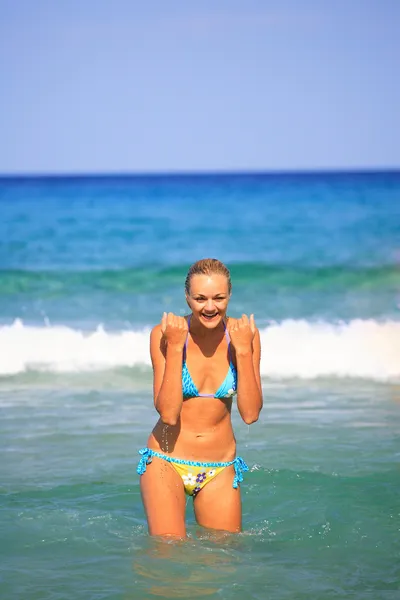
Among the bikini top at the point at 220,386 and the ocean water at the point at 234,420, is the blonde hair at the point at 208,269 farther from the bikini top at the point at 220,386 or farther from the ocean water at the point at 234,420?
the ocean water at the point at 234,420

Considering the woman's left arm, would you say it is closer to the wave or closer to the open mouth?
the open mouth

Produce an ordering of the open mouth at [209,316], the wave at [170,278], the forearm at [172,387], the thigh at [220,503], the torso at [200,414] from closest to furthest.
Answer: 1. the forearm at [172,387]
2. the open mouth at [209,316]
3. the torso at [200,414]
4. the thigh at [220,503]
5. the wave at [170,278]

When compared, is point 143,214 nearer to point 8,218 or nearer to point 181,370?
point 8,218

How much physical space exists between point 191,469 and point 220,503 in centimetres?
29

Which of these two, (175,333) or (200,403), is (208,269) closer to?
(175,333)

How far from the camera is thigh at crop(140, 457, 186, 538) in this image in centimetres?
555

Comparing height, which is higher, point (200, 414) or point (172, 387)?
point (172, 387)

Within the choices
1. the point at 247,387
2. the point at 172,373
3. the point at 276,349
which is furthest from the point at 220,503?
the point at 276,349

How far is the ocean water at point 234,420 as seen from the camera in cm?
568

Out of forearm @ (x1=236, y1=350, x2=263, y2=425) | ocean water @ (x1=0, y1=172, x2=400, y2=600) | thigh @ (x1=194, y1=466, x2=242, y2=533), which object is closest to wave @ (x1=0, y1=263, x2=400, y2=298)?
ocean water @ (x1=0, y1=172, x2=400, y2=600)

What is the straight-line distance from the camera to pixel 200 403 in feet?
18.5

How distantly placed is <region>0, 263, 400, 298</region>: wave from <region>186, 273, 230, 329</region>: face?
15324 mm

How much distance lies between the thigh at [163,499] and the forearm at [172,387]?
0.39 meters

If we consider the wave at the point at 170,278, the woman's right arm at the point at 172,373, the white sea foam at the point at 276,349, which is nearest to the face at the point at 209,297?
the woman's right arm at the point at 172,373
